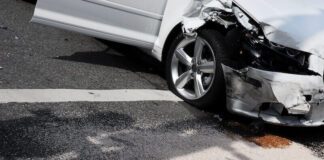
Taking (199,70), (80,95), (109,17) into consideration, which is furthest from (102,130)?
(109,17)

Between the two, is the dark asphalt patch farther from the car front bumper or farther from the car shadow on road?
the car front bumper

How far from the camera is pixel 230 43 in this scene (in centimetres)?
496

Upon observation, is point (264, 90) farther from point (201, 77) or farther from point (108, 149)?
point (108, 149)

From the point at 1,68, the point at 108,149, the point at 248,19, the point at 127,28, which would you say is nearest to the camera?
the point at 108,149

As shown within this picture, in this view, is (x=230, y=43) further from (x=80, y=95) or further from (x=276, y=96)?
(x=80, y=95)

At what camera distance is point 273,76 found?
4523 mm

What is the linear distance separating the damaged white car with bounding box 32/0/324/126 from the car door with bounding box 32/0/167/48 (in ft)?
0.03

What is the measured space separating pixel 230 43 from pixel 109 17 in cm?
142

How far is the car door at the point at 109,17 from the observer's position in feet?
17.7

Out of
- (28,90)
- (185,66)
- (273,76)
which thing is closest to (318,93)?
(273,76)

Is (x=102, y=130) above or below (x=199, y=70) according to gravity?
below

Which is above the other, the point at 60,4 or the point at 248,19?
the point at 248,19

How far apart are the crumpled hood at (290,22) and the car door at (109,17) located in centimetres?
113

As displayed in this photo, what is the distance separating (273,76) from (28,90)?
2.27m
